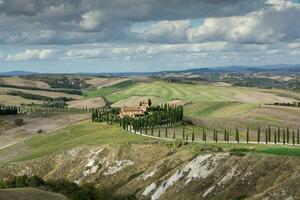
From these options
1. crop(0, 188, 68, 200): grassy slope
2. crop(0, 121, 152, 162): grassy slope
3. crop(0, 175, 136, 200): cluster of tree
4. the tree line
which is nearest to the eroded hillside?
crop(0, 121, 152, 162): grassy slope

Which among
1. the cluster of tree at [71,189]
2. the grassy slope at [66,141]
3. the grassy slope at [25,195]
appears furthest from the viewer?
the grassy slope at [66,141]

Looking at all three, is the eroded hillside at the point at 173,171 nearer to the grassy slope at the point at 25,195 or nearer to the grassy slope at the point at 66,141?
the grassy slope at the point at 66,141

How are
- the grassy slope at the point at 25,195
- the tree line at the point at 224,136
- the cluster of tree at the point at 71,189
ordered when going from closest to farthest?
the grassy slope at the point at 25,195 < the cluster of tree at the point at 71,189 < the tree line at the point at 224,136

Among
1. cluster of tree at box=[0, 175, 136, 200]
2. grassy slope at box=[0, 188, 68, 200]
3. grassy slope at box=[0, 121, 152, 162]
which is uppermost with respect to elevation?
grassy slope at box=[0, 188, 68, 200]

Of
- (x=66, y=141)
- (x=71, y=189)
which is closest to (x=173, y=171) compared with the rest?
(x=71, y=189)

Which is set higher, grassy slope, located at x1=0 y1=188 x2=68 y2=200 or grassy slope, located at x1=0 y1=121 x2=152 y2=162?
grassy slope, located at x1=0 y1=188 x2=68 y2=200

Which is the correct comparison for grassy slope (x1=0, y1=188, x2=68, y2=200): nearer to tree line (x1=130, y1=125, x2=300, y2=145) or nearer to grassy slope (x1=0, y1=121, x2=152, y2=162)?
grassy slope (x1=0, y1=121, x2=152, y2=162)

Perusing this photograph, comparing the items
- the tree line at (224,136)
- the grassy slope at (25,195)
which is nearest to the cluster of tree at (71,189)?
the grassy slope at (25,195)

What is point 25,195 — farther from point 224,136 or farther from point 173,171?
point 224,136

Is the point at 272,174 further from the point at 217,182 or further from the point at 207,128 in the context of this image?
the point at 207,128
